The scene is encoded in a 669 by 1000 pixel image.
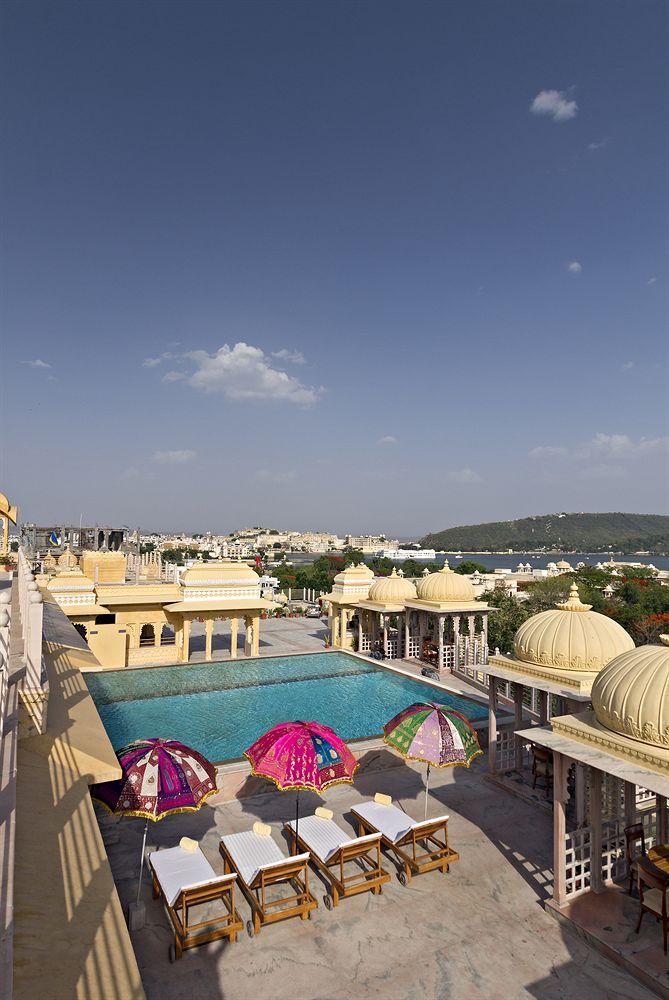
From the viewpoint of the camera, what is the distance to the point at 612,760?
6281 mm

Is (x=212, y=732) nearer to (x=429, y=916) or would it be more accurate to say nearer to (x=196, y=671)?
(x=196, y=671)

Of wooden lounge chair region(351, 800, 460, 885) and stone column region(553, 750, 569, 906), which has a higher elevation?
stone column region(553, 750, 569, 906)

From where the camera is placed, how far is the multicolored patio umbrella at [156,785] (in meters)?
6.38

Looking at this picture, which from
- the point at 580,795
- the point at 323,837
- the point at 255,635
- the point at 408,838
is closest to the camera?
the point at 323,837

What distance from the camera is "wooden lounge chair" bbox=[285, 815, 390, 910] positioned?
22.4ft

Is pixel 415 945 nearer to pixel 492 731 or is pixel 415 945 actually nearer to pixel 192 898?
pixel 192 898

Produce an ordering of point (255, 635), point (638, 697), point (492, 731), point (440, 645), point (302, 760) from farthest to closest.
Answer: point (255, 635)
point (440, 645)
point (492, 731)
point (302, 760)
point (638, 697)

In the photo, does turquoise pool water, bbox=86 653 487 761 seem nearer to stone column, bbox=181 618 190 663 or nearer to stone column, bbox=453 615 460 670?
stone column, bbox=181 618 190 663

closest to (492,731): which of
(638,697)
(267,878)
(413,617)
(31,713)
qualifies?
(638,697)

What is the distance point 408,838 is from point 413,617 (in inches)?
548

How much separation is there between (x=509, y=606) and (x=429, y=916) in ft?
80.0

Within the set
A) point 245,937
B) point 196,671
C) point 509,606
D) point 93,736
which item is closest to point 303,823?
point 245,937

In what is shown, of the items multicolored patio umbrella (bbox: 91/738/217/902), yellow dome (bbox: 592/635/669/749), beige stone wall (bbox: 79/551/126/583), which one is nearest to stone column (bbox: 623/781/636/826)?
yellow dome (bbox: 592/635/669/749)

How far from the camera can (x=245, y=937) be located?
6.12m
